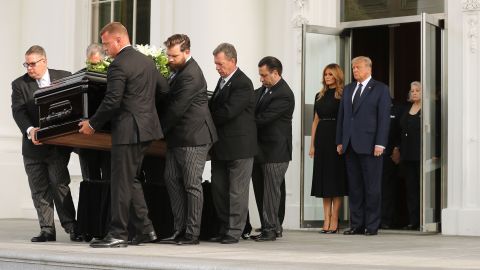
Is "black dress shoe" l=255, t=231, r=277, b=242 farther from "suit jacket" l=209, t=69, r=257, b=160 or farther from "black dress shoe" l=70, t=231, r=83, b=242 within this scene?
"black dress shoe" l=70, t=231, r=83, b=242

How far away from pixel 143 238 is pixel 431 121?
12.0 ft

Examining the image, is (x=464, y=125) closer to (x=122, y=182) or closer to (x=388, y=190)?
(x=388, y=190)

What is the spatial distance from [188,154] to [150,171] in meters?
0.87

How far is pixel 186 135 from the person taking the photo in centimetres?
862

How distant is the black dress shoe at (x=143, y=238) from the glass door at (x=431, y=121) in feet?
10.4

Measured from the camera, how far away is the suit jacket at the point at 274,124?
9672 millimetres

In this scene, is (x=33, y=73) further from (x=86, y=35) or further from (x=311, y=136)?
(x=86, y=35)

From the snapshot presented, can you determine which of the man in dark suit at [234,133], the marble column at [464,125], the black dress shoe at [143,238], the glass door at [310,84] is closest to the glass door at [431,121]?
the marble column at [464,125]

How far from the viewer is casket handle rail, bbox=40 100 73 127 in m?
8.52

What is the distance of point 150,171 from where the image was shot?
9.42 metres

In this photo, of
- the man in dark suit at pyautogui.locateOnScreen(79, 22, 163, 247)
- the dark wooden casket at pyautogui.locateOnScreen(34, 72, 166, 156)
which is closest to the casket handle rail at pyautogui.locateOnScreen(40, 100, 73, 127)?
the dark wooden casket at pyautogui.locateOnScreen(34, 72, 166, 156)

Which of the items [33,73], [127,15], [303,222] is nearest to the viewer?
[33,73]

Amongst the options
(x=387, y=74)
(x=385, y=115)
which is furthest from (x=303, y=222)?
(x=387, y=74)

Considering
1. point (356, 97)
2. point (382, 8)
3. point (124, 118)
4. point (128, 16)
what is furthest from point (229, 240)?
point (128, 16)
